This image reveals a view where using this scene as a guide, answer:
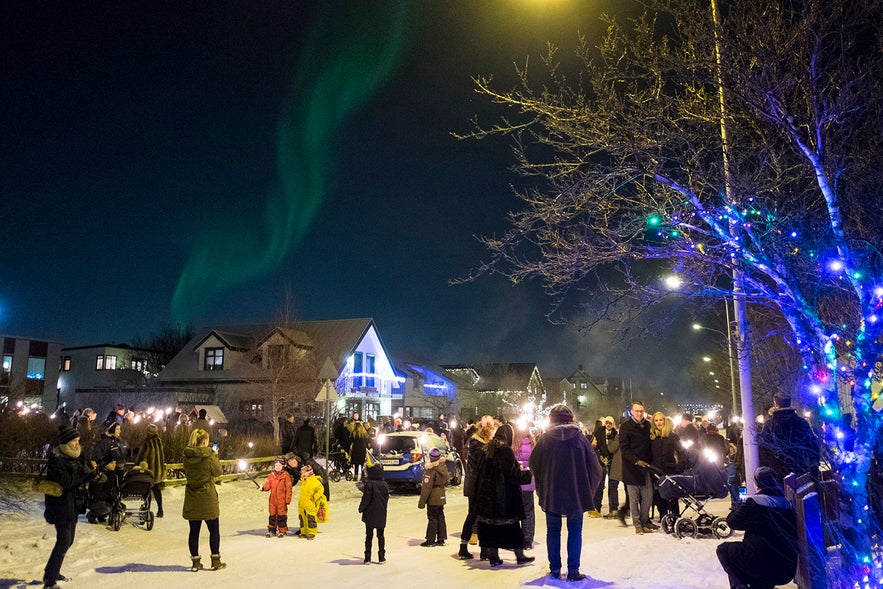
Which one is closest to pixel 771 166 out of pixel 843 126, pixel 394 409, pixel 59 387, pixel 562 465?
pixel 843 126

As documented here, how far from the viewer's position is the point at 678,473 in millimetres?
12320

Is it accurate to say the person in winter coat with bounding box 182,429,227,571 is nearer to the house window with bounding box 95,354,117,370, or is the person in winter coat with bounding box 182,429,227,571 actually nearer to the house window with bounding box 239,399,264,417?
the house window with bounding box 239,399,264,417

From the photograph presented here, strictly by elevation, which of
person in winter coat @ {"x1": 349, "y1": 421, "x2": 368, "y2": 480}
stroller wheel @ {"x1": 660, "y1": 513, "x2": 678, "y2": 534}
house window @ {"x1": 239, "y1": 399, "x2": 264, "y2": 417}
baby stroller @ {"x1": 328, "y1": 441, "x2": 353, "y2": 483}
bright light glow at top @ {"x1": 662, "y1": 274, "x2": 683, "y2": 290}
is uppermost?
bright light glow at top @ {"x1": 662, "y1": 274, "x2": 683, "y2": 290}

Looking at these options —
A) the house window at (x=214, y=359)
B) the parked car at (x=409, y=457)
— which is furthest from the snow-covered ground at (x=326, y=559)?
the house window at (x=214, y=359)

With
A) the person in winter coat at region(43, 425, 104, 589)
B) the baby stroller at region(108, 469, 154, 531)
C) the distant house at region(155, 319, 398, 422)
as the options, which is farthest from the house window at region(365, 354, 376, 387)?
the person in winter coat at region(43, 425, 104, 589)

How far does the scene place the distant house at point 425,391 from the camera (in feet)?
213

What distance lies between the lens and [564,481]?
856 cm

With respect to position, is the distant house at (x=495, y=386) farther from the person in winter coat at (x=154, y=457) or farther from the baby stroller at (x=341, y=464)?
the person in winter coat at (x=154, y=457)

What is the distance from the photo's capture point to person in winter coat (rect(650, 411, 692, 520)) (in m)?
12.3

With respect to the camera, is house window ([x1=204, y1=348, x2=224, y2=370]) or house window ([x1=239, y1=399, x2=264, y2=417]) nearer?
house window ([x1=239, y1=399, x2=264, y2=417])

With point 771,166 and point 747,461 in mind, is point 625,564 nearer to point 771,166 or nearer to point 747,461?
point 747,461

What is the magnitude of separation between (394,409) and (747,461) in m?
47.7

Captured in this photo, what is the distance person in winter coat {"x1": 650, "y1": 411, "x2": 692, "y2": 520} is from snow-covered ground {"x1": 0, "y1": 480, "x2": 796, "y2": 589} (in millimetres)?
904

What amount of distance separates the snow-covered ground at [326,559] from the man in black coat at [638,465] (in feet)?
1.33
